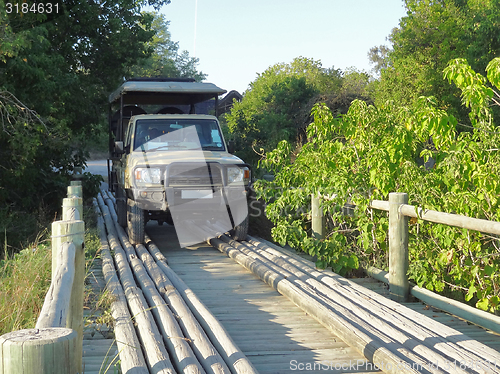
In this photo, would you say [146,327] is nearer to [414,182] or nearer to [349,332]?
[349,332]

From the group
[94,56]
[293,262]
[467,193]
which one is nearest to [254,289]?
[293,262]

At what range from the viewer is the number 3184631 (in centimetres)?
1148

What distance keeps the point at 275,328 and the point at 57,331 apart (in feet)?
10.4

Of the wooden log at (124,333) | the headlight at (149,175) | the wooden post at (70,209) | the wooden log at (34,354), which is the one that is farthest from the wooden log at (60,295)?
the headlight at (149,175)

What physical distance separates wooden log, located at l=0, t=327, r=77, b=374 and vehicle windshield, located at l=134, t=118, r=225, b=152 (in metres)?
7.46

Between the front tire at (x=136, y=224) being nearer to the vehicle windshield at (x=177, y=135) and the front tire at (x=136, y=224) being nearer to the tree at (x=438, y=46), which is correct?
the vehicle windshield at (x=177, y=135)

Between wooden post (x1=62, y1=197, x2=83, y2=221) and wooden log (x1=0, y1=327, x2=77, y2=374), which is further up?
wooden post (x1=62, y1=197, x2=83, y2=221)

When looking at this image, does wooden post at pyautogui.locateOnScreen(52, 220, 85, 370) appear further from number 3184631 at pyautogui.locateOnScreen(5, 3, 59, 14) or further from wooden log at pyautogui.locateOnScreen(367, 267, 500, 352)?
number 3184631 at pyautogui.locateOnScreen(5, 3, 59, 14)

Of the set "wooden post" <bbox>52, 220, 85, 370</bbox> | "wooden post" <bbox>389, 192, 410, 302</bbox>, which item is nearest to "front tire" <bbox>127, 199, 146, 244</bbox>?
"wooden post" <bbox>389, 192, 410, 302</bbox>

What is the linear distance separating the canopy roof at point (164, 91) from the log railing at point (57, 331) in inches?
292

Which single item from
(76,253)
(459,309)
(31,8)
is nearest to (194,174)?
(459,309)

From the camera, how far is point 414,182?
5832 millimetres

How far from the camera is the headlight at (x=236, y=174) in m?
8.12

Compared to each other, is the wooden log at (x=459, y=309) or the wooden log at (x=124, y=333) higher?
the wooden log at (x=124, y=333)
